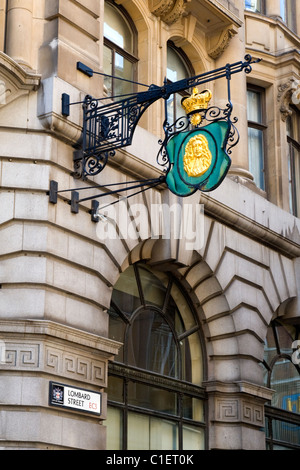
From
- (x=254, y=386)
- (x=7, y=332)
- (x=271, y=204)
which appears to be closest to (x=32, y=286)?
(x=7, y=332)

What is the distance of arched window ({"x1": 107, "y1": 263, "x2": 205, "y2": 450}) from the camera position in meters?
19.1

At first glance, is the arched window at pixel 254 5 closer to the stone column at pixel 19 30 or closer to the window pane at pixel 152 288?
the window pane at pixel 152 288

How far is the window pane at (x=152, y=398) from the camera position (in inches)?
765

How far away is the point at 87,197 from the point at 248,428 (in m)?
6.73

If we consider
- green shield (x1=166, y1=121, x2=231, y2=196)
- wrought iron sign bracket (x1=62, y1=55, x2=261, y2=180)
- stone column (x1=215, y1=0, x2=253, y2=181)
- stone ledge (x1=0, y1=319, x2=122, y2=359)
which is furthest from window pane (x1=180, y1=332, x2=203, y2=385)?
green shield (x1=166, y1=121, x2=231, y2=196)

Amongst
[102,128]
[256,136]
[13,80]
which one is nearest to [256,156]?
[256,136]

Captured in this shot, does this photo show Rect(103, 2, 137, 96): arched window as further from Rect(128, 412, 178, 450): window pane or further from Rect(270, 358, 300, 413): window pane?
Rect(270, 358, 300, 413): window pane

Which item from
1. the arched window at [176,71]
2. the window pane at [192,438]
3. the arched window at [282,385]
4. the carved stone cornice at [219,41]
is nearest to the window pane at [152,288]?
the window pane at [192,438]

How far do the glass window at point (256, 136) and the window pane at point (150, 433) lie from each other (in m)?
7.65

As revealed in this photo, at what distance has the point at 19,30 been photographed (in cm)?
1820

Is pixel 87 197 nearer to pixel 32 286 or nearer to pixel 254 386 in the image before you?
pixel 32 286

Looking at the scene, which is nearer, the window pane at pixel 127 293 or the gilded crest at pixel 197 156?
the gilded crest at pixel 197 156

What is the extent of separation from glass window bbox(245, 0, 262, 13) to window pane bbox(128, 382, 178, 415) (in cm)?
1141
